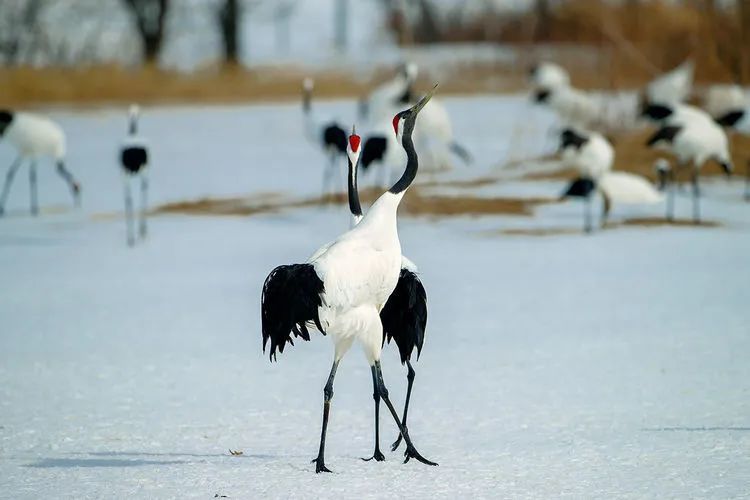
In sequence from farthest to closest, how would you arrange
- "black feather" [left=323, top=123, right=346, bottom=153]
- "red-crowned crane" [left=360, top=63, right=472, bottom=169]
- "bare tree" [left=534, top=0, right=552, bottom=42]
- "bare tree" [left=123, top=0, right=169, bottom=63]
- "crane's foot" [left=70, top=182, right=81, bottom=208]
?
"bare tree" [left=534, top=0, right=552, bottom=42] < "bare tree" [left=123, top=0, right=169, bottom=63] < "crane's foot" [left=70, top=182, right=81, bottom=208] < "red-crowned crane" [left=360, top=63, right=472, bottom=169] < "black feather" [left=323, top=123, right=346, bottom=153]

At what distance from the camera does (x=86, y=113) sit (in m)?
22.0

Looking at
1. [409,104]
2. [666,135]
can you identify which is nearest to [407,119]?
[666,135]

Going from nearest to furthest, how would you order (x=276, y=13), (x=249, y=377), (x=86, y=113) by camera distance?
(x=249, y=377), (x=86, y=113), (x=276, y=13)

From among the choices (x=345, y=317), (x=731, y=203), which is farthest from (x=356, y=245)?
(x=731, y=203)

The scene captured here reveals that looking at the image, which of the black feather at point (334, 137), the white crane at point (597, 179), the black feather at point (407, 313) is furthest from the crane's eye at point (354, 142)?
the black feather at point (334, 137)

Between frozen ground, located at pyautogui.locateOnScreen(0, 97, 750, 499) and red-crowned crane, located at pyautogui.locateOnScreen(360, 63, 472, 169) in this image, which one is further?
red-crowned crane, located at pyautogui.locateOnScreen(360, 63, 472, 169)

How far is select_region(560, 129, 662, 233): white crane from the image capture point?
36.4 feet

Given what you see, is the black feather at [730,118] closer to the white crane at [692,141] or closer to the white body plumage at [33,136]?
the white crane at [692,141]

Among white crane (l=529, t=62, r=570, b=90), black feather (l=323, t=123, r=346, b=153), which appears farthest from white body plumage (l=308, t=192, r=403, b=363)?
white crane (l=529, t=62, r=570, b=90)

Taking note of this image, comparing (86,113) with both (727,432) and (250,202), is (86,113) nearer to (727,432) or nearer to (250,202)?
(250,202)

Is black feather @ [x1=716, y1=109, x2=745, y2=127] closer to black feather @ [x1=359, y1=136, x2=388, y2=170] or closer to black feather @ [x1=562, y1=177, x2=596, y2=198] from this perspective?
black feather @ [x1=562, y1=177, x2=596, y2=198]

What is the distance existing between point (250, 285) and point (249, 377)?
2818 millimetres

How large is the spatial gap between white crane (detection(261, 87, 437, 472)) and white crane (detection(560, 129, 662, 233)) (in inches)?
A: 259

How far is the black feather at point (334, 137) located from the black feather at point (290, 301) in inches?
322
